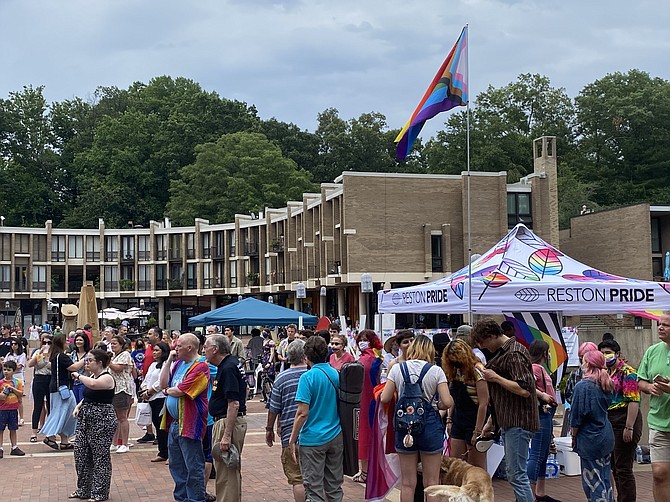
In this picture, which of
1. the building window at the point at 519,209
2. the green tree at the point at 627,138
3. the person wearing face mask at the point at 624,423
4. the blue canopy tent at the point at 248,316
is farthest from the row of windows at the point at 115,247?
the person wearing face mask at the point at 624,423

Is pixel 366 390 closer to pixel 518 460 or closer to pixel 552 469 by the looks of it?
pixel 518 460

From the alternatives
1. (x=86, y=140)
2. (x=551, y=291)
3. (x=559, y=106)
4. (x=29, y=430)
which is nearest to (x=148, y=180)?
(x=86, y=140)

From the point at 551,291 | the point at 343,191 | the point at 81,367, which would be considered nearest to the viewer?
the point at 551,291

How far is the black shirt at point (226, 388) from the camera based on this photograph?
7703mm

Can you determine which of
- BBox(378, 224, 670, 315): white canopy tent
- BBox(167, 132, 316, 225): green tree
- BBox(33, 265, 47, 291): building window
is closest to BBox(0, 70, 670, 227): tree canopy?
BBox(167, 132, 316, 225): green tree

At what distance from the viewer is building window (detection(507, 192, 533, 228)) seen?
4959 cm

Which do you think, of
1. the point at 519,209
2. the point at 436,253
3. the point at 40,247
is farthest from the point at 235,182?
the point at 519,209

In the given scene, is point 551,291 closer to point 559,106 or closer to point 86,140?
point 559,106

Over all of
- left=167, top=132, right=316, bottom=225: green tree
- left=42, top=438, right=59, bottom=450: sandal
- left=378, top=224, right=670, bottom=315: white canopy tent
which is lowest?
left=42, top=438, right=59, bottom=450: sandal

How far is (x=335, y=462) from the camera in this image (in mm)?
7711

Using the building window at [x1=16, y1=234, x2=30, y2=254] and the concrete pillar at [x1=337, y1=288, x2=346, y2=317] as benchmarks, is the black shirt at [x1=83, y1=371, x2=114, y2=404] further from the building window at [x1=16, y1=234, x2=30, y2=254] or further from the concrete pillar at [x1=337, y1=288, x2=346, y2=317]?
the building window at [x1=16, y1=234, x2=30, y2=254]

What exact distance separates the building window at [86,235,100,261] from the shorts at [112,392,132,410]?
65.6 m

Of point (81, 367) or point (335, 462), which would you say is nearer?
point (335, 462)

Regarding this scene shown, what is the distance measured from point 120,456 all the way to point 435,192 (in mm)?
36696
